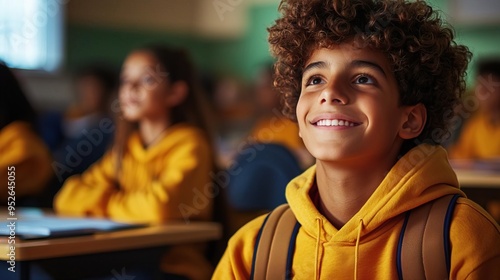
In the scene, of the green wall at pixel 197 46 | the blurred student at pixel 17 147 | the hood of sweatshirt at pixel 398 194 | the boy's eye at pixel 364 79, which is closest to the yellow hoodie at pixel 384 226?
the hood of sweatshirt at pixel 398 194

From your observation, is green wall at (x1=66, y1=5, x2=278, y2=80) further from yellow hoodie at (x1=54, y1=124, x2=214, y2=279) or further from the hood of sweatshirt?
the hood of sweatshirt

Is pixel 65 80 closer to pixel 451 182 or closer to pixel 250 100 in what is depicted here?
pixel 250 100

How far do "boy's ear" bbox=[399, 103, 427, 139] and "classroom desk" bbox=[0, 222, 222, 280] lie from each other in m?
0.70

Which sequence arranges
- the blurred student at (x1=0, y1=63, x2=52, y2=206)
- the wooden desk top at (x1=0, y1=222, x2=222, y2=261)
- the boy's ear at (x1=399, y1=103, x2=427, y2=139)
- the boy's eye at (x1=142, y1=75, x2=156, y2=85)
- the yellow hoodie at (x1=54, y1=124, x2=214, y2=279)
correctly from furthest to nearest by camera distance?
the blurred student at (x1=0, y1=63, x2=52, y2=206), the boy's eye at (x1=142, y1=75, x2=156, y2=85), the yellow hoodie at (x1=54, y1=124, x2=214, y2=279), the wooden desk top at (x1=0, y1=222, x2=222, y2=261), the boy's ear at (x1=399, y1=103, x2=427, y2=139)

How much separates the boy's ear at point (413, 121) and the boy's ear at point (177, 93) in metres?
1.33

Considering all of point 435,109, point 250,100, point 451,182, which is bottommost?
point 451,182

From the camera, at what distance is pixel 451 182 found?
137 cm

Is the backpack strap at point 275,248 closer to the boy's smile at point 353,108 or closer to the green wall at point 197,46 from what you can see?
the boy's smile at point 353,108

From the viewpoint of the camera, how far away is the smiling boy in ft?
4.40

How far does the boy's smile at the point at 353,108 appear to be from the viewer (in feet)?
4.40

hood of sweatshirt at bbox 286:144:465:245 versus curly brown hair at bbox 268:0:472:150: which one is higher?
curly brown hair at bbox 268:0:472:150

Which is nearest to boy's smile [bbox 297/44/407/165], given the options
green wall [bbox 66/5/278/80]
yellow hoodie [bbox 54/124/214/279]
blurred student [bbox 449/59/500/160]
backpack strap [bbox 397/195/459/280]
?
backpack strap [bbox 397/195/459/280]

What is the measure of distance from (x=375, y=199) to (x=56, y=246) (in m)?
0.66

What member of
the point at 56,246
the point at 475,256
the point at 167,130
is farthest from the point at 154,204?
the point at 475,256
